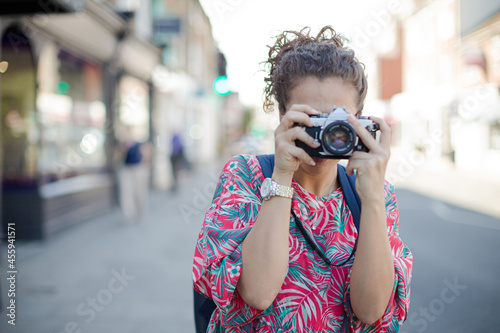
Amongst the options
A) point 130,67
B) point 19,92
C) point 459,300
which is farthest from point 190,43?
point 459,300

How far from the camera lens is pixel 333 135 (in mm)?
1156

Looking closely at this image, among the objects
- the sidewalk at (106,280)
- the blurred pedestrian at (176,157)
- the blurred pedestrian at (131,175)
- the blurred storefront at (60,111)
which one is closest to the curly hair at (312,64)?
the sidewalk at (106,280)

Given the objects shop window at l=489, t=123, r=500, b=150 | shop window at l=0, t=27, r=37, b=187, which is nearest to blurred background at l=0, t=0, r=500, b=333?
shop window at l=0, t=27, r=37, b=187

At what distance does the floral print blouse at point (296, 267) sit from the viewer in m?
1.18

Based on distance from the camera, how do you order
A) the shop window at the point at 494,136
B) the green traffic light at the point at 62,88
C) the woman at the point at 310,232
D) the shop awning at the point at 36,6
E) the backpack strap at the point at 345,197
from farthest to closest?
1. the shop window at the point at 494,136
2. the green traffic light at the point at 62,88
3. the shop awning at the point at 36,6
4. the backpack strap at the point at 345,197
5. the woman at the point at 310,232

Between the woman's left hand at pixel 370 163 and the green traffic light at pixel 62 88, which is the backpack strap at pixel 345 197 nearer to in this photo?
the woman's left hand at pixel 370 163

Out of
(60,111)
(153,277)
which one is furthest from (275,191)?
(60,111)

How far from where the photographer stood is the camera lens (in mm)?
1156

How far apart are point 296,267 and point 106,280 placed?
408 cm

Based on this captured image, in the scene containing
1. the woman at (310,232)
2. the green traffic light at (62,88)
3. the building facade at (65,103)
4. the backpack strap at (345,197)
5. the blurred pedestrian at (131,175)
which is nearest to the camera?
the woman at (310,232)

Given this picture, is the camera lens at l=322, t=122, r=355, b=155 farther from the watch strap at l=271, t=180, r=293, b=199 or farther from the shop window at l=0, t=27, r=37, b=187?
the shop window at l=0, t=27, r=37, b=187

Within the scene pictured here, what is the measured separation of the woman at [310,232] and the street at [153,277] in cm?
265

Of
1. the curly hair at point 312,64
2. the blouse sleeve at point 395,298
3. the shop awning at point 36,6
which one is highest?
the shop awning at point 36,6

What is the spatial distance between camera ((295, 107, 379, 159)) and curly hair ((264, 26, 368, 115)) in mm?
126
